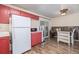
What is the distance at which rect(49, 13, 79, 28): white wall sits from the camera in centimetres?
673

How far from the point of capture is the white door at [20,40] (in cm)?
328

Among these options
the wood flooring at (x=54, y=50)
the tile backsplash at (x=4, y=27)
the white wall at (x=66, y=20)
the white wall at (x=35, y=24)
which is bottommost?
the wood flooring at (x=54, y=50)

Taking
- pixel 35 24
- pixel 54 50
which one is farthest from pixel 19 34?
pixel 35 24

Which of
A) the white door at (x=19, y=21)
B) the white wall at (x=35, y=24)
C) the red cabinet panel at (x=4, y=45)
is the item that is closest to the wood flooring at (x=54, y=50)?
the red cabinet panel at (x=4, y=45)

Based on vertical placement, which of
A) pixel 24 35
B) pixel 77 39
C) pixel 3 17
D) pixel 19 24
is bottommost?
pixel 77 39

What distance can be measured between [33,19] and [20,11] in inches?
54.7

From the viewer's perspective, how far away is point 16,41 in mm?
3344

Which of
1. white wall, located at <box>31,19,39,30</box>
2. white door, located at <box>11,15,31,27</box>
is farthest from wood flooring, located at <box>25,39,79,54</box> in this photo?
white wall, located at <box>31,19,39,30</box>

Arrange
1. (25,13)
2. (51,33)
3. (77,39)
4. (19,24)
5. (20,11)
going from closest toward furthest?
(19,24) < (20,11) < (25,13) < (77,39) < (51,33)

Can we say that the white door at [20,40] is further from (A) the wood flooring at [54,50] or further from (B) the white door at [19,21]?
(A) the wood flooring at [54,50]

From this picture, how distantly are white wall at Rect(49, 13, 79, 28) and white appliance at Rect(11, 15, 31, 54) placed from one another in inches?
162

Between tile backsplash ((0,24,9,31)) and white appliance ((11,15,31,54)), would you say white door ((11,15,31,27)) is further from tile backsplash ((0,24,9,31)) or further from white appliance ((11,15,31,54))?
tile backsplash ((0,24,9,31))
